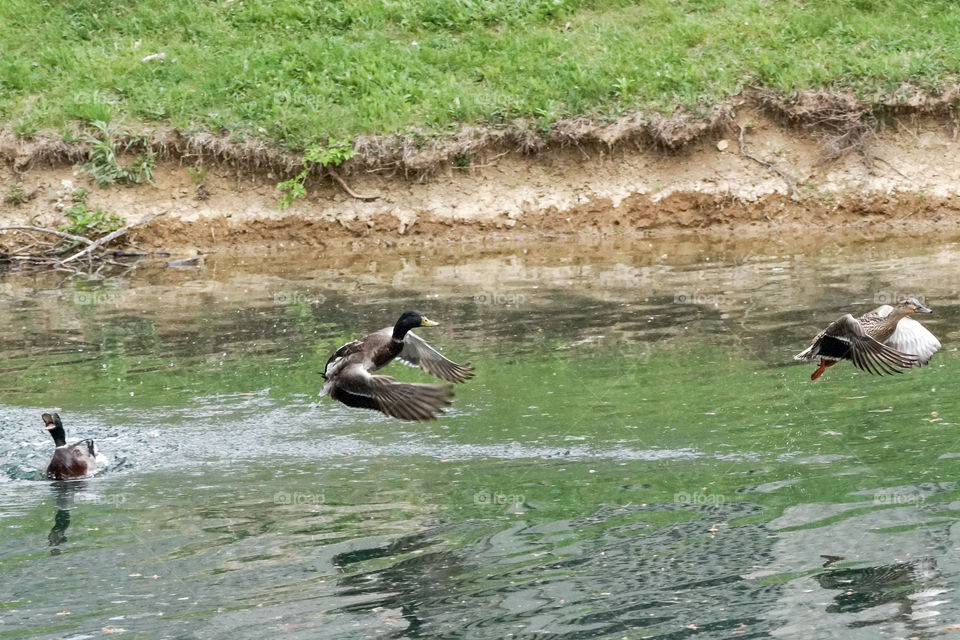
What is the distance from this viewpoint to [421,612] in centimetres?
649

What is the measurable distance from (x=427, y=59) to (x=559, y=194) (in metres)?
3.89

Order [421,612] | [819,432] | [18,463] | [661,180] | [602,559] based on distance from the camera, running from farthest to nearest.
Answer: [661,180]
[18,463]
[819,432]
[602,559]
[421,612]

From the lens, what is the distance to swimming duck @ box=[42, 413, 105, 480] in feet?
30.0

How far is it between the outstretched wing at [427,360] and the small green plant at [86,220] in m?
11.0

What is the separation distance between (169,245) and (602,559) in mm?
14166

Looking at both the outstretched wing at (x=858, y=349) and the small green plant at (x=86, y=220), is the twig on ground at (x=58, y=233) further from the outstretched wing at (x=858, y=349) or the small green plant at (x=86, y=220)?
the outstretched wing at (x=858, y=349)

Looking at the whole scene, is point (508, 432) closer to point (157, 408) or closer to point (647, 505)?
point (647, 505)

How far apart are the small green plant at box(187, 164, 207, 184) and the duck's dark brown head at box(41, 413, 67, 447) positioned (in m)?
11.1

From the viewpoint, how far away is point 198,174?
65.8ft

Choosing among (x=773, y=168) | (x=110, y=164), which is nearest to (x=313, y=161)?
(x=110, y=164)

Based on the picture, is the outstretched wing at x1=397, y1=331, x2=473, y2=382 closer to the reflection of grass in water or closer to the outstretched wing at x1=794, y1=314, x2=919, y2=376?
the reflection of grass in water

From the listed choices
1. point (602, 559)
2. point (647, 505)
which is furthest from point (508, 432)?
point (602, 559)

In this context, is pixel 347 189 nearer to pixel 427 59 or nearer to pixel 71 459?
pixel 427 59

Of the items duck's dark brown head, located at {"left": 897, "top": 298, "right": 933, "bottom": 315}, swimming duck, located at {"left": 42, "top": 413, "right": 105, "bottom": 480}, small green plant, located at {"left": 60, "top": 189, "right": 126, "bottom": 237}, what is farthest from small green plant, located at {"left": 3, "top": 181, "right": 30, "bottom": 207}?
duck's dark brown head, located at {"left": 897, "top": 298, "right": 933, "bottom": 315}
